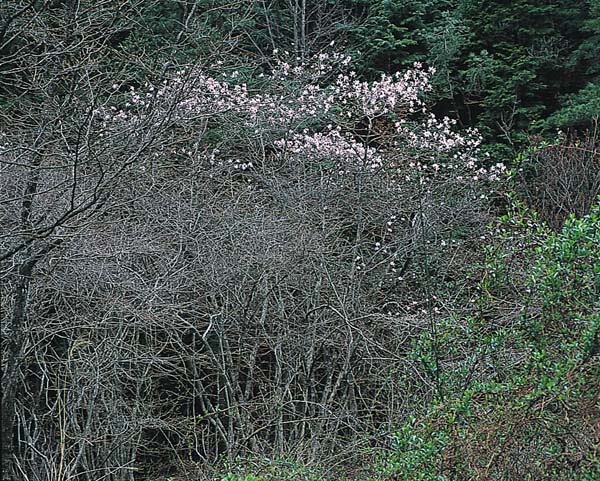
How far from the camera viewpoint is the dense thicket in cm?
397

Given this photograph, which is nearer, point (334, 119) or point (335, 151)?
point (335, 151)

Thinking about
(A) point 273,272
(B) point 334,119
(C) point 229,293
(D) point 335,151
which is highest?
(B) point 334,119

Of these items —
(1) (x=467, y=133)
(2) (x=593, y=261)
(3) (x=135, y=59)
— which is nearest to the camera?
(2) (x=593, y=261)

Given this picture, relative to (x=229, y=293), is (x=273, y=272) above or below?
above

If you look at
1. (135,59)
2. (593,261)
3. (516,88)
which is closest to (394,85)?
(516,88)

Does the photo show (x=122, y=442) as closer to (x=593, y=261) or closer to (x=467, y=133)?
(x=593, y=261)

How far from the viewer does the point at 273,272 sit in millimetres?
7250

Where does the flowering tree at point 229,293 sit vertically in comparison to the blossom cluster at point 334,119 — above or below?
below

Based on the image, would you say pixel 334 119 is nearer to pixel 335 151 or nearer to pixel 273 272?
pixel 335 151

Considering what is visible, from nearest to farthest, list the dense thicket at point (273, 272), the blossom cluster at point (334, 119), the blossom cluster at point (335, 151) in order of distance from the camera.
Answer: the dense thicket at point (273, 272), the blossom cluster at point (335, 151), the blossom cluster at point (334, 119)

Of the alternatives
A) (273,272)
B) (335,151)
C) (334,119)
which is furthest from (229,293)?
(334,119)

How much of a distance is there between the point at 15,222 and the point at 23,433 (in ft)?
10.1

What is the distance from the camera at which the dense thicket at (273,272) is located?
3.97 meters

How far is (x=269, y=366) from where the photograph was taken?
8047 millimetres
